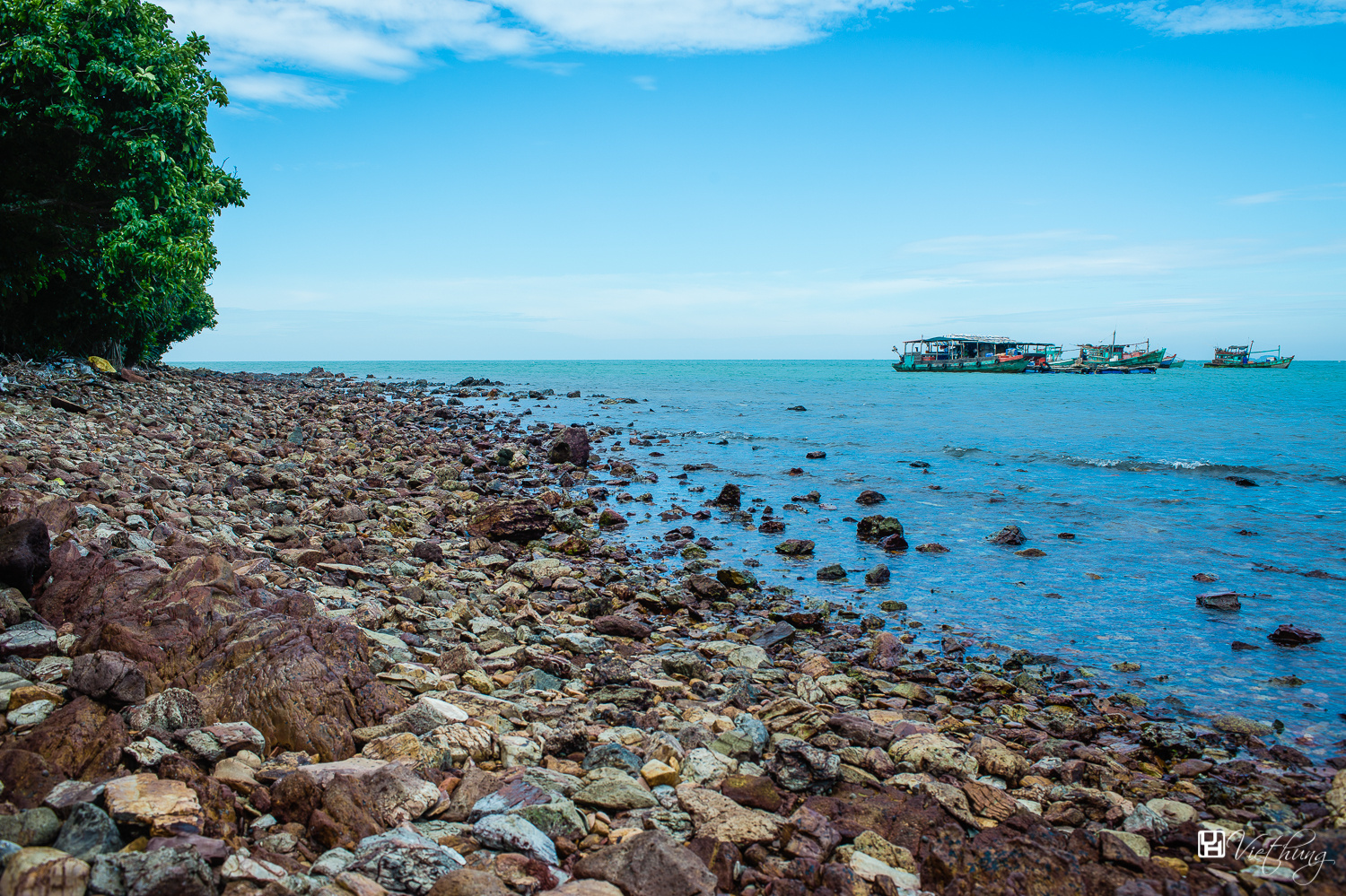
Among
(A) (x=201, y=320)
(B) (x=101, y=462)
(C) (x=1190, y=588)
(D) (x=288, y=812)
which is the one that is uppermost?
(A) (x=201, y=320)

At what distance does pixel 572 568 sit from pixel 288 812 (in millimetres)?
8134

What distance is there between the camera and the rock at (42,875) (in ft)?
9.37

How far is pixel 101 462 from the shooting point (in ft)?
39.6

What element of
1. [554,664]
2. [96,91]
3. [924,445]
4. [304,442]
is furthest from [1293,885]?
[924,445]

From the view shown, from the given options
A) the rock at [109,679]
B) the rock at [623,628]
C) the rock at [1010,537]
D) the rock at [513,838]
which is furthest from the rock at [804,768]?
the rock at [1010,537]

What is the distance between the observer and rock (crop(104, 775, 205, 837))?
11.3ft

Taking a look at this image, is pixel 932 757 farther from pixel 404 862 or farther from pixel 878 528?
pixel 878 528

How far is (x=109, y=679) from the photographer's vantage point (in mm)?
4508

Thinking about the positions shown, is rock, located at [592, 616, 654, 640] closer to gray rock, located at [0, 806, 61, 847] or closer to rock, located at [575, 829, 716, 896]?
rock, located at [575, 829, 716, 896]

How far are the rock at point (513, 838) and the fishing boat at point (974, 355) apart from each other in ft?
391

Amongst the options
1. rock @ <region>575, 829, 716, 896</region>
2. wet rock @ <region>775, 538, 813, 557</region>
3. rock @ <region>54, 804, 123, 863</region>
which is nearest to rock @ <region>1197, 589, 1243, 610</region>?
wet rock @ <region>775, 538, 813, 557</region>

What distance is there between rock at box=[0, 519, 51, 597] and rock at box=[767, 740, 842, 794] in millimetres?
6153

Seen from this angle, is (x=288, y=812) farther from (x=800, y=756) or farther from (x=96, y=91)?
(x=96, y=91)

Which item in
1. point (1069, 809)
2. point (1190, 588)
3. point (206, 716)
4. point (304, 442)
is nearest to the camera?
point (206, 716)
